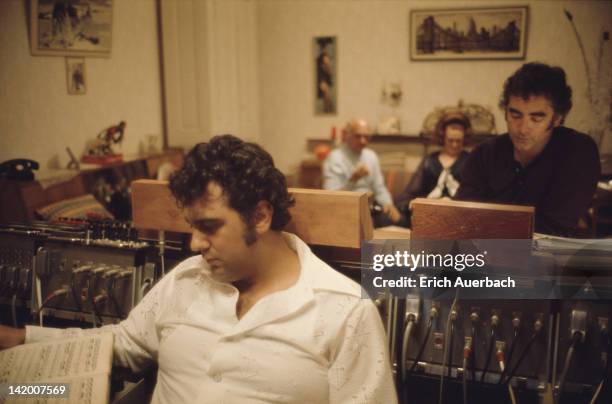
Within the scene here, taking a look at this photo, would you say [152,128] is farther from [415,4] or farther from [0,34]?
[415,4]

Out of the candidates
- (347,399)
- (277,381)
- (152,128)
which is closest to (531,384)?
(347,399)

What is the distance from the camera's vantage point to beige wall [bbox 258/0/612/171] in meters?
3.38

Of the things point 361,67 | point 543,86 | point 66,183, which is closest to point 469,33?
point 361,67

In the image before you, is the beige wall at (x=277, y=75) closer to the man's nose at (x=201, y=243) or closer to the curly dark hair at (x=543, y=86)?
the curly dark hair at (x=543, y=86)

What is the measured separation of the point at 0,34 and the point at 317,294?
5.44ft

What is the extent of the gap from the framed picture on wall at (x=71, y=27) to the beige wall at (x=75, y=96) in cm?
4

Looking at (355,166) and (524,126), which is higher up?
(524,126)

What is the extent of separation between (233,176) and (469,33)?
302 cm

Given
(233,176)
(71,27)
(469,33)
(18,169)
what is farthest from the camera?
(469,33)

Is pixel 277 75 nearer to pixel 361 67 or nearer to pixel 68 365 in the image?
pixel 361 67

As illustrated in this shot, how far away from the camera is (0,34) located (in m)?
1.92

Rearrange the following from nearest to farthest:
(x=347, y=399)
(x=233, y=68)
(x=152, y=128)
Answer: (x=347, y=399) → (x=152, y=128) → (x=233, y=68)

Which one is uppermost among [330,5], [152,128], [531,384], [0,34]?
[330,5]

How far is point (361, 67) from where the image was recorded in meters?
3.88
